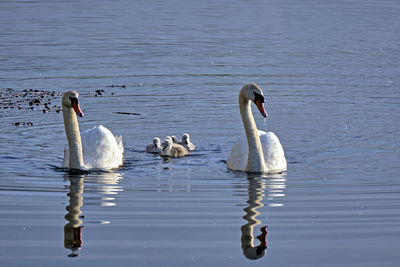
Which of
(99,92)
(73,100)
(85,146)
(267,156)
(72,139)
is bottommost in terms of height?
(267,156)

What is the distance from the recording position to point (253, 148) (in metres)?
13.6

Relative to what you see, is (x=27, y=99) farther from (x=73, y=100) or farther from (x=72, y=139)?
(x=73, y=100)

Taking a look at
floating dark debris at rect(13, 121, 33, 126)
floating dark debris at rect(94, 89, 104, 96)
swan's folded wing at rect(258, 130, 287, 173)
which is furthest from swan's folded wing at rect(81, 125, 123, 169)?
floating dark debris at rect(94, 89, 104, 96)

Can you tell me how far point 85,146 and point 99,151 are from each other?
0.30 metres

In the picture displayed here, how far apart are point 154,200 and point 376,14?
29673 mm

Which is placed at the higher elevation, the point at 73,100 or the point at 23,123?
the point at 73,100

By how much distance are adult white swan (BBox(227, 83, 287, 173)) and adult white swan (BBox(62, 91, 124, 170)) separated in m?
1.93

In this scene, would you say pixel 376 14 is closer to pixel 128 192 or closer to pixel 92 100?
pixel 92 100

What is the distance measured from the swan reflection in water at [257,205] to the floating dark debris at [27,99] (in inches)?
275

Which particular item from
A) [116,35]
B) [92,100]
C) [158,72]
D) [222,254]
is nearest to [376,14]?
[116,35]

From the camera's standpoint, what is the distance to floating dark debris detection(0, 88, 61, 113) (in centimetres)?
1888

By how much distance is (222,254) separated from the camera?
8945mm

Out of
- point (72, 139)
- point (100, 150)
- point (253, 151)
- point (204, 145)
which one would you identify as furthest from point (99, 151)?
point (204, 145)

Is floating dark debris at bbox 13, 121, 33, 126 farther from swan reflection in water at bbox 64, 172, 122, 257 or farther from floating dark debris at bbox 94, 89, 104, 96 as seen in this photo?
swan reflection in water at bbox 64, 172, 122, 257
